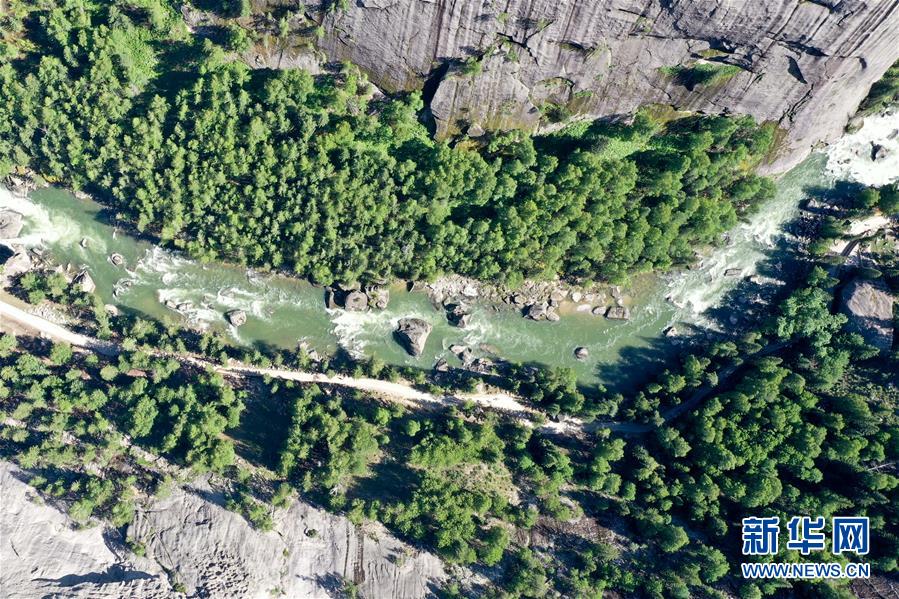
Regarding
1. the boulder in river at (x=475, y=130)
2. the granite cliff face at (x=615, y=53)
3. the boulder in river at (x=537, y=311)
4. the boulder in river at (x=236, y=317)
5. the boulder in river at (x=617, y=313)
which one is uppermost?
the granite cliff face at (x=615, y=53)

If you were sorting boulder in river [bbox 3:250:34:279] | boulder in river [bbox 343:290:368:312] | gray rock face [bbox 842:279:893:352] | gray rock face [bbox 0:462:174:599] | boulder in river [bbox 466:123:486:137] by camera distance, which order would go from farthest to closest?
1. boulder in river [bbox 343:290:368:312]
2. boulder in river [bbox 3:250:34:279]
3. gray rock face [bbox 842:279:893:352]
4. boulder in river [bbox 466:123:486:137]
5. gray rock face [bbox 0:462:174:599]

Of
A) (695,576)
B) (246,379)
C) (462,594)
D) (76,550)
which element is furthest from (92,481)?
(695,576)

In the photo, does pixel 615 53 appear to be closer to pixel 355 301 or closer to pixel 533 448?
pixel 355 301

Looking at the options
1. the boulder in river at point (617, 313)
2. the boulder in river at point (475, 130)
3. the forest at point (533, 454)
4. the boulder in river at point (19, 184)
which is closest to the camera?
the forest at point (533, 454)

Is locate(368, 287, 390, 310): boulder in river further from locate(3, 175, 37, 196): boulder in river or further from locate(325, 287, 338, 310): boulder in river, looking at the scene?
locate(3, 175, 37, 196): boulder in river

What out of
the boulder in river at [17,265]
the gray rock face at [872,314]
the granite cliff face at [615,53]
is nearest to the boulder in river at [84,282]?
the boulder in river at [17,265]

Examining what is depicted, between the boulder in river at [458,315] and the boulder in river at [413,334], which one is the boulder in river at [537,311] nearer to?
the boulder in river at [458,315]

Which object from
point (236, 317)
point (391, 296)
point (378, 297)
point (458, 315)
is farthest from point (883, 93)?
point (236, 317)

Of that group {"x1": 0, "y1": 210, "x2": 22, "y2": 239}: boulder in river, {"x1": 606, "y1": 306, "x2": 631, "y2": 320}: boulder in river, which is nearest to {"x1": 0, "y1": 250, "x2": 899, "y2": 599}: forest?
{"x1": 606, "y1": 306, "x2": 631, "y2": 320}: boulder in river
